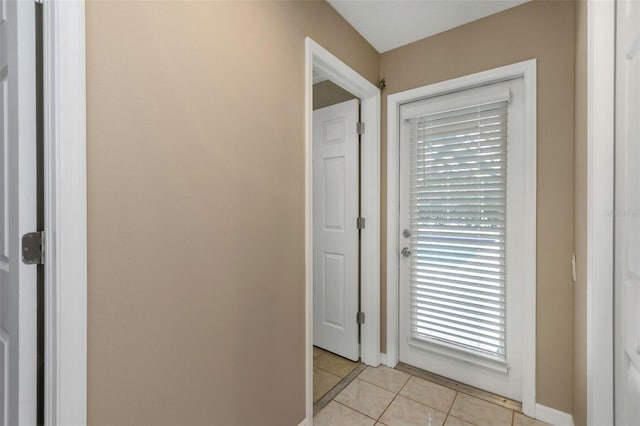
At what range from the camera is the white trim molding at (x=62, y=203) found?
0.79m

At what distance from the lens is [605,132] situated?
102 cm

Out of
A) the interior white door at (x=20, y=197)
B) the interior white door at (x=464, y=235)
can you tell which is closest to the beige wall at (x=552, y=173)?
the interior white door at (x=464, y=235)

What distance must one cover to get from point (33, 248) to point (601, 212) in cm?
176

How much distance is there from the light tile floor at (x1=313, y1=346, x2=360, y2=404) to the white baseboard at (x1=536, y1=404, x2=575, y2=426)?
116 cm

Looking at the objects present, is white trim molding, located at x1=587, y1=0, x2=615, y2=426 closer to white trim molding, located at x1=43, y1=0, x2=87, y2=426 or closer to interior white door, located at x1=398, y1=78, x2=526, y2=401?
interior white door, located at x1=398, y1=78, x2=526, y2=401

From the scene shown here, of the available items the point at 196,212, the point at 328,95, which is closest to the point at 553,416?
the point at 196,212

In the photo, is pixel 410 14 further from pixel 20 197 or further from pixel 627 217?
pixel 20 197

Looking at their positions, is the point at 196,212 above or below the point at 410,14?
below

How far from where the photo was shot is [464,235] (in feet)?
6.69

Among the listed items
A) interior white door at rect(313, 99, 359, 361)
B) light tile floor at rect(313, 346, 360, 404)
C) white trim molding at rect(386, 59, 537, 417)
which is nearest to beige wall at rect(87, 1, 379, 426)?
light tile floor at rect(313, 346, 360, 404)

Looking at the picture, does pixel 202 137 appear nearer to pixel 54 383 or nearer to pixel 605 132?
A: pixel 54 383

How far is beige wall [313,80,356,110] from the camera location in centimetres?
250

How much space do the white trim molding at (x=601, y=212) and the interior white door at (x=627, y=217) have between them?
0.02 meters

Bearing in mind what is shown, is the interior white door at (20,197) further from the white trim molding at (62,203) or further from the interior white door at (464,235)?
the interior white door at (464,235)
